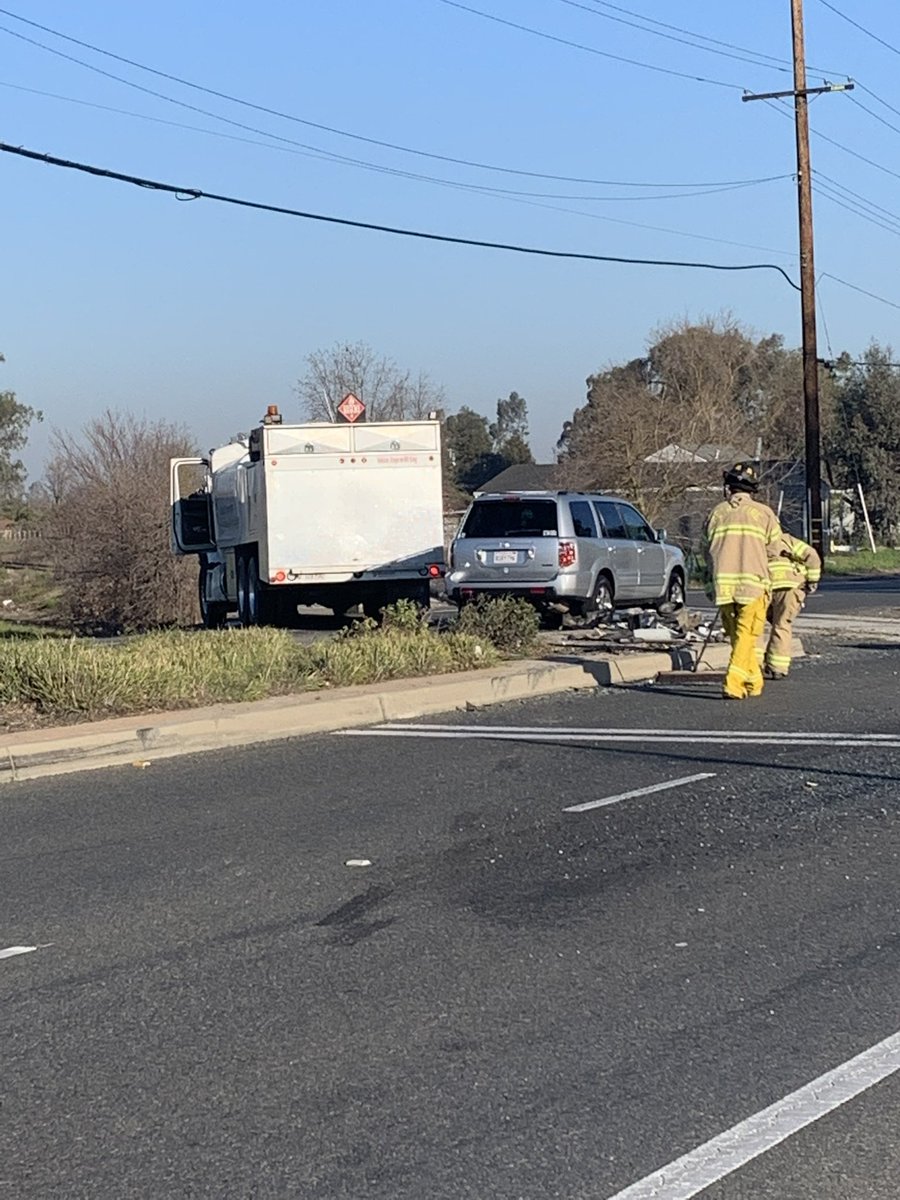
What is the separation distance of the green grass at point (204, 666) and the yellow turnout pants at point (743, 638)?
2.31m

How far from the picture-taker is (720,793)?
28.7 ft

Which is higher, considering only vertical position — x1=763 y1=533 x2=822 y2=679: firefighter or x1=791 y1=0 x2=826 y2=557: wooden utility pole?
x1=791 y1=0 x2=826 y2=557: wooden utility pole

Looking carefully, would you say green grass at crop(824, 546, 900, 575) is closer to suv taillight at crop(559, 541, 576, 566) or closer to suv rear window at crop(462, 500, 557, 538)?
suv rear window at crop(462, 500, 557, 538)

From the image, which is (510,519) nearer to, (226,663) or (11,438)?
(226,663)

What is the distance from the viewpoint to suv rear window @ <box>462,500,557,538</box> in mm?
18188

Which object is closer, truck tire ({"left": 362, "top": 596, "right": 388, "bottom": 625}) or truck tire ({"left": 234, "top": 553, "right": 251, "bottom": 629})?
truck tire ({"left": 362, "top": 596, "right": 388, "bottom": 625})

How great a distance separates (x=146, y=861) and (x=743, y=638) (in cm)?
623

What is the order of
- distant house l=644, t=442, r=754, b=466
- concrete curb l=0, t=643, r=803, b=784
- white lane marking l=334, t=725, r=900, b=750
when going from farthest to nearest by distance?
distant house l=644, t=442, r=754, b=466 < white lane marking l=334, t=725, r=900, b=750 < concrete curb l=0, t=643, r=803, b=784

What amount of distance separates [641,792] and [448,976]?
3402 millimetres

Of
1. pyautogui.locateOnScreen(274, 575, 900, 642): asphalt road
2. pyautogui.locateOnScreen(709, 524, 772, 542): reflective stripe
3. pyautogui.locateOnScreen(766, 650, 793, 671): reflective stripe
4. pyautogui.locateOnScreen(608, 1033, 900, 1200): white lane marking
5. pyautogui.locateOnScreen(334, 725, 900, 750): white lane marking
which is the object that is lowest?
pyautogui.locateOnScreen(608, 1033, 900, 1200): white lane marking

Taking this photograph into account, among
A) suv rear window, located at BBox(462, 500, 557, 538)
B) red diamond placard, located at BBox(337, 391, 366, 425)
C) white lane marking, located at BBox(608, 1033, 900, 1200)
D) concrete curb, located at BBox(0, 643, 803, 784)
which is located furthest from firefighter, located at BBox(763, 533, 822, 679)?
red diamond placard, located at BBox(337, 391, 366, 425)

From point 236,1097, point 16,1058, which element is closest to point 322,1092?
point 236,1097

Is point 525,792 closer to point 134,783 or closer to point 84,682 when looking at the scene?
point 134,783

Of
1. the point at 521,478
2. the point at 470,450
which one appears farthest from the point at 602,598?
the point at 470,450
